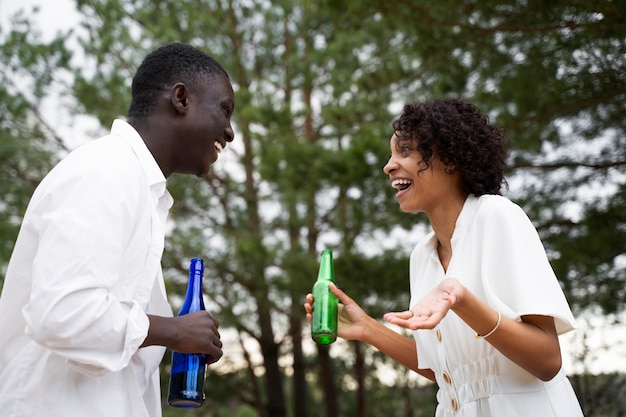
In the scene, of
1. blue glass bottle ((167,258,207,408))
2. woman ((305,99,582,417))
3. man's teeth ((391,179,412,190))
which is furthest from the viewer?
man's teeth ((391,179,412,190))

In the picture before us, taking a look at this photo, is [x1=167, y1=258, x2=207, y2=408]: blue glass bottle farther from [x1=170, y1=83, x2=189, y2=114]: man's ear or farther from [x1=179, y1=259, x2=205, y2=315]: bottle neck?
[x1=170, y1=83, x2=189, y2=114]: man's ear

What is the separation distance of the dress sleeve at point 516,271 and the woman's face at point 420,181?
0.24 meters

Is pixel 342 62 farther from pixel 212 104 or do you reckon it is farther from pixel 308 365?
pixel 212 104

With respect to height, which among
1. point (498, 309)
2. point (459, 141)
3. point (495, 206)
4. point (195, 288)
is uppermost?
point (459, 141)

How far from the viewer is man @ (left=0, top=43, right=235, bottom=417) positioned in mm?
1708

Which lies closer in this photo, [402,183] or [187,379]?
[187,379]

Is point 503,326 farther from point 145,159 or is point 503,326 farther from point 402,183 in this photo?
point 145,159

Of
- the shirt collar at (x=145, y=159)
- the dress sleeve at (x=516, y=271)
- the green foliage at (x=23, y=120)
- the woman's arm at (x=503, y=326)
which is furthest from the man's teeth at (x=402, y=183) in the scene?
the green foliage at (x=23, y=120)

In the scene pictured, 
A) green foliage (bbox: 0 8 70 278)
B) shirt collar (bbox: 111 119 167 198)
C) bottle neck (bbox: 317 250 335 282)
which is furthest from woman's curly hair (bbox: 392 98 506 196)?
green foliage (bbox: 0 8 70 278)

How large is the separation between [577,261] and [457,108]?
183 inches

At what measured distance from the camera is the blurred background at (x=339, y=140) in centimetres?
668

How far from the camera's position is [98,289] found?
1730 millimetres

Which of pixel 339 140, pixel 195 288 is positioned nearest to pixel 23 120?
pixel 339 140

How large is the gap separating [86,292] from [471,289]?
1.22 meters
